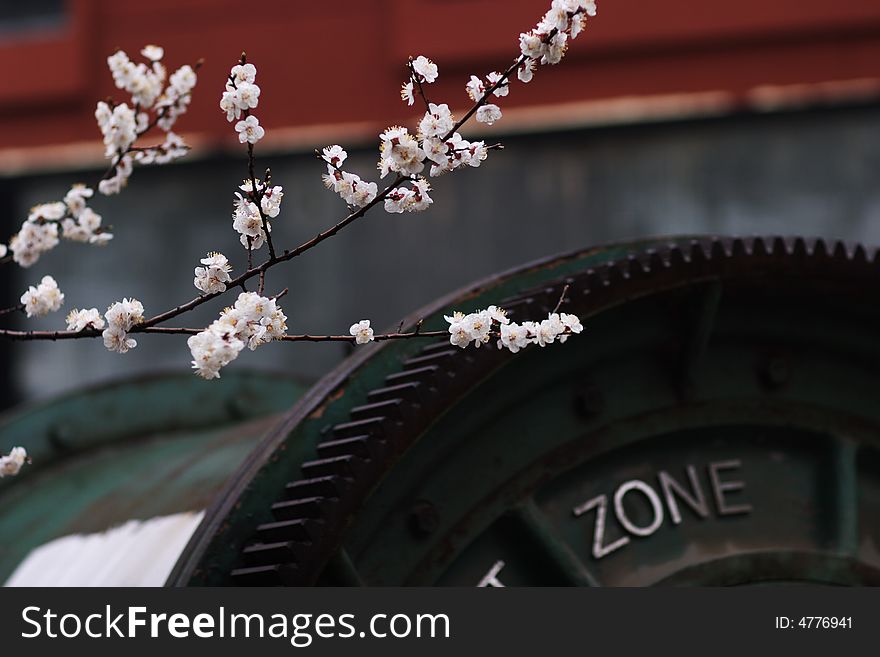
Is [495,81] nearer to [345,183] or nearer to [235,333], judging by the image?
[345,183]

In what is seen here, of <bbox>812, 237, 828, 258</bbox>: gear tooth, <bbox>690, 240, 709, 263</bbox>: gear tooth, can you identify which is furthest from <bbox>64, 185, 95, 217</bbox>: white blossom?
<bbox>812, 237, 828, 258</bbox>: gear tooth

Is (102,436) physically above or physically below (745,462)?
above

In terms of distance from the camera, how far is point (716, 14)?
13523mm

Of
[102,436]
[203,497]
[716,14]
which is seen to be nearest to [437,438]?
[203,497]

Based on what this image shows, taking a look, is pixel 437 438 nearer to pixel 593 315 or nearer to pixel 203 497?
pixel 593 315

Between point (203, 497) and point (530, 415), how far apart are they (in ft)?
3.78

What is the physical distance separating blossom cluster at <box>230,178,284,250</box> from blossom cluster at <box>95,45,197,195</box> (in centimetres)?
46

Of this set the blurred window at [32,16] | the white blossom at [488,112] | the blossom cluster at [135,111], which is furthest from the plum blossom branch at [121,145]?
the blurred window at [32,16]

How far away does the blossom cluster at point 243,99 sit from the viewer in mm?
3117

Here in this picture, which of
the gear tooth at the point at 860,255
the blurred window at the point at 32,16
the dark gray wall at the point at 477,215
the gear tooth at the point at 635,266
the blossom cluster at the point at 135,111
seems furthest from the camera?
the blurred window at the point at 32,16

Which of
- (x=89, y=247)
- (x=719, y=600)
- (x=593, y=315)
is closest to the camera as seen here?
(x=719, y=600)

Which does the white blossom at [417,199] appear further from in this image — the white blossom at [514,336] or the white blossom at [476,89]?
the white blossom at [514,336]

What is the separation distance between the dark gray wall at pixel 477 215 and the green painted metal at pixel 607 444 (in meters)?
9.69

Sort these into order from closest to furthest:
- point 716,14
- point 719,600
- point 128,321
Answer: point 128,321 < point 719,600 < point 716,14
